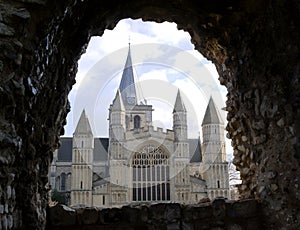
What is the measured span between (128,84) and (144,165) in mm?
16326

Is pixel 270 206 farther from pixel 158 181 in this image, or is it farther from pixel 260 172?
pixel 158 181

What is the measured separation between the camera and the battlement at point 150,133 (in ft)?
133

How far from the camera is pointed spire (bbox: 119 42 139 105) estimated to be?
50719 mm

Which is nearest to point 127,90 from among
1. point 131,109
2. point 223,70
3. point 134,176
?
point 131,109

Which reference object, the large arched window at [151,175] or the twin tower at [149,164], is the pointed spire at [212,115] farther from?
the large arched window at [151,175]

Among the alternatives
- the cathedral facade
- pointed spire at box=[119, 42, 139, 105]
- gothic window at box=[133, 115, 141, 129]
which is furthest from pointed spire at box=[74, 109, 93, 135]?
pointed spire at box=[119, 42, 139, 105]

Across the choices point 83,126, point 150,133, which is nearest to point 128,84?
point 83,126

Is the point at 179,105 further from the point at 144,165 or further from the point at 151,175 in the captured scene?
the point at 151,175

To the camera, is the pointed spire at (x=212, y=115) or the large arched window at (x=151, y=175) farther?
the pointed spire at (x=212, y=115)

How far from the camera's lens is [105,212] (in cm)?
359

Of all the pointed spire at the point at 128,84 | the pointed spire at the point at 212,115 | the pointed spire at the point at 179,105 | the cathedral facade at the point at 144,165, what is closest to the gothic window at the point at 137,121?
the cathedral facade at the point at 144,165

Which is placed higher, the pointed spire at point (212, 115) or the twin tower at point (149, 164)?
the pointed spire at point (212, 115)

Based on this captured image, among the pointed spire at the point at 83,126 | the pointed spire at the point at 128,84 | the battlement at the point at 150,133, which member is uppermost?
the pointed spire at the point at 128,84

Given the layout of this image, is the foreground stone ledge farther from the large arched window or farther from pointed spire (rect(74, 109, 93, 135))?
pointed spire (rect(74, 109, 93, 135))
